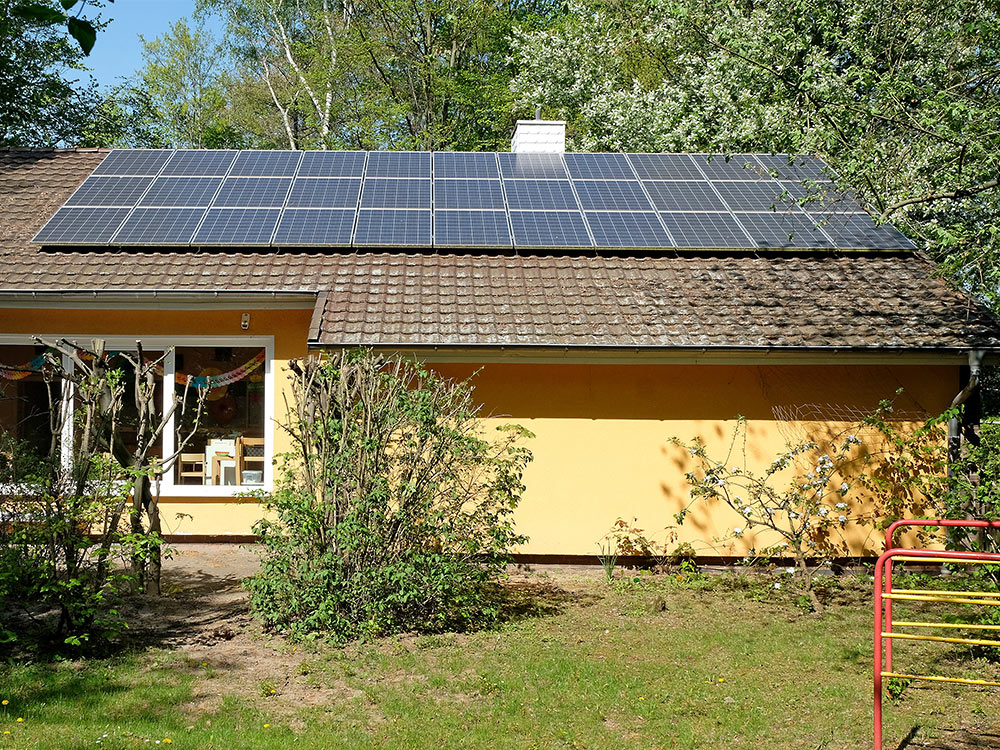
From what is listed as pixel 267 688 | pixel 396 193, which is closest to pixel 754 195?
pixel 396 193

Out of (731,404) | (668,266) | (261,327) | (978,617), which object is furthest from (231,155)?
(978,617)

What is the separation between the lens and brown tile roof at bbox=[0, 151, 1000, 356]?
10.6m

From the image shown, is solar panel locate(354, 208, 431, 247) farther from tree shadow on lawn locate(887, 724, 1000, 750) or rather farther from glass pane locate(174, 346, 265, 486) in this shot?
tree shadow on lawn locate(887, 724, 1000, 750)

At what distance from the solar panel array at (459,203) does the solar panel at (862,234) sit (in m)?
0.03

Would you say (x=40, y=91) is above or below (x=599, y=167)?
above

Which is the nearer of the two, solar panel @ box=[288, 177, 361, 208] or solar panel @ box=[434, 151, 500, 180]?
solar panel @ box=[288, 177, 361, 208]

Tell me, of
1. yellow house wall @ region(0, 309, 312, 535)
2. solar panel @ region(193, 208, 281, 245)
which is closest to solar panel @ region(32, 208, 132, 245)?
yellow house wall @ region(0, 309, 312, 535)

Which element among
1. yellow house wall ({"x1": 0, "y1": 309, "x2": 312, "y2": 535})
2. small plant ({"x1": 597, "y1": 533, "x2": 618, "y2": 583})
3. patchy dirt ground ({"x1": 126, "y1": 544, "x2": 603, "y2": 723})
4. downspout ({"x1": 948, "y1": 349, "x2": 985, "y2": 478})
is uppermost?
yellow house wall ({"x1": 0, "y1": 309, "x2": 312, "y2": 535})

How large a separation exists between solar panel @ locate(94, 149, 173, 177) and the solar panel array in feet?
0.10

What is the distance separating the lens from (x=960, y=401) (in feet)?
35.0

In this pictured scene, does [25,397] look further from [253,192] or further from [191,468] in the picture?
[253,192]

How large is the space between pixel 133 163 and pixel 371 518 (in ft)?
32.4

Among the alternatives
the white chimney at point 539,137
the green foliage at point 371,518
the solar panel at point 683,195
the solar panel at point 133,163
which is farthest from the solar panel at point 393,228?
the green foliage at point 371,518

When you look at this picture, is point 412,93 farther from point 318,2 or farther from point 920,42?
point 920,42
